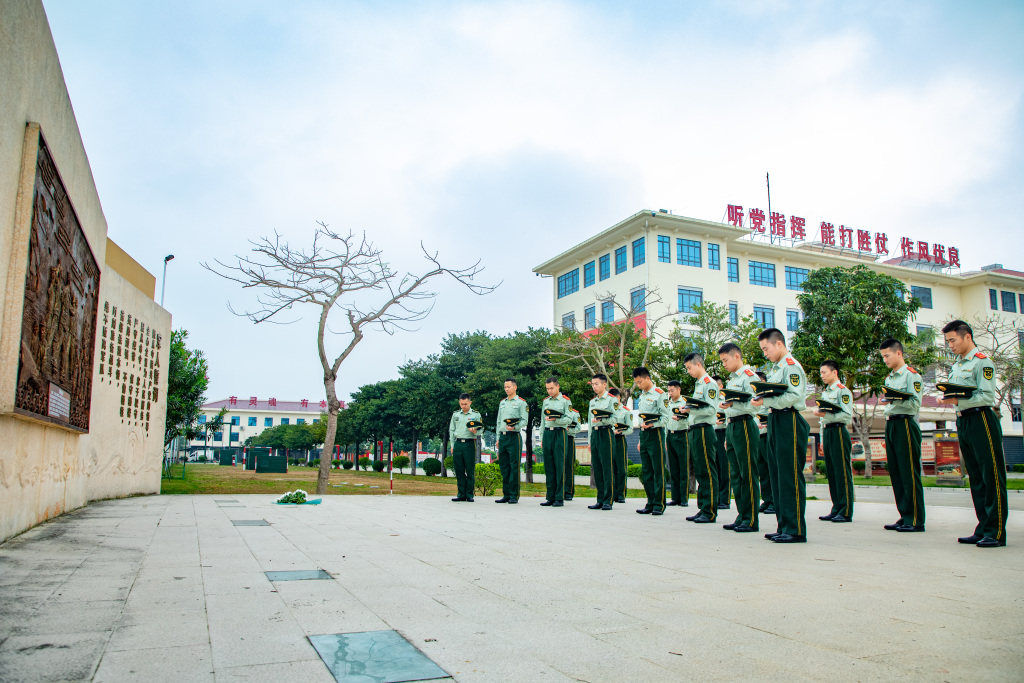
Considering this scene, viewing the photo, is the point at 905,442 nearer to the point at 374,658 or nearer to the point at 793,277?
the point at 374,658

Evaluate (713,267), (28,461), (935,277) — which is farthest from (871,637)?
(935,277)

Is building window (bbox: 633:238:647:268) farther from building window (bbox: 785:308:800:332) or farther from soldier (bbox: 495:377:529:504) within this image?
soldier (bbox: 495:377:529:504)

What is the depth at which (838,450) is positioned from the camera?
7684 millimetres

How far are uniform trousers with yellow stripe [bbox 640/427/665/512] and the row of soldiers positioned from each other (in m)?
0.01

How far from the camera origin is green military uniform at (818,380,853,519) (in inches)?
302

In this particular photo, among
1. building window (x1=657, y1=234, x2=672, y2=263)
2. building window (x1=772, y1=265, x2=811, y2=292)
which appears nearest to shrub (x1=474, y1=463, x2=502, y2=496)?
building window (x1=657, y1=234, x2=672, y2=263)

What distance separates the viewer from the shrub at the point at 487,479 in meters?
13.1

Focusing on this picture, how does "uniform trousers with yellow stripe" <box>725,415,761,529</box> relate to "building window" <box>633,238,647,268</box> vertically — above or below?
below

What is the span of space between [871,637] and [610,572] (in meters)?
1.76

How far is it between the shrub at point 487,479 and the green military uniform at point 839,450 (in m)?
6.60

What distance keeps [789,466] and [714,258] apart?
33.0 metres

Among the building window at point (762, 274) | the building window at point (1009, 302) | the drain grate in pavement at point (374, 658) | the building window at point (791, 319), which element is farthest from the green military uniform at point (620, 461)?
the building window at point (1009, 302)

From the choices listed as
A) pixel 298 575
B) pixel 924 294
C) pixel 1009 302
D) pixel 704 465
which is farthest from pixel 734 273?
pixel 298 575

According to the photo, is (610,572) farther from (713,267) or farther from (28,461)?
(713,267)
